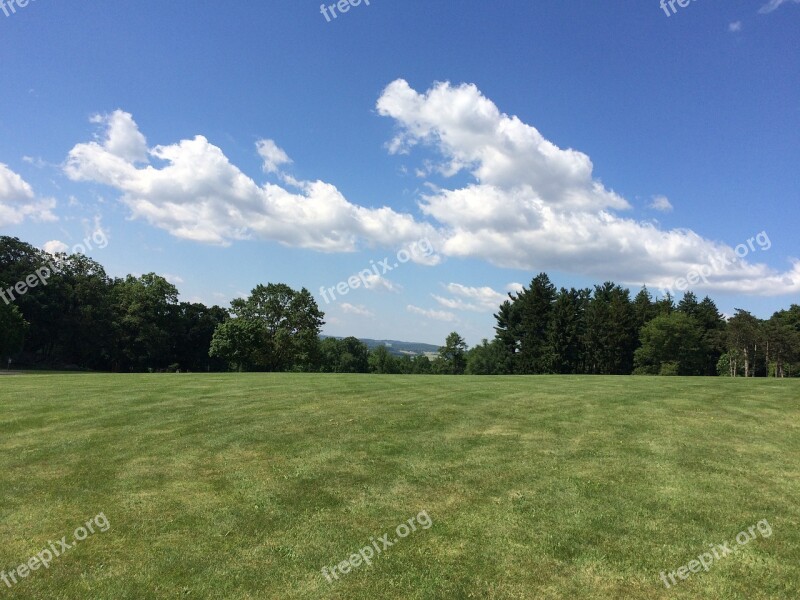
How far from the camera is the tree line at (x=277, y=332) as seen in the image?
72500 mm

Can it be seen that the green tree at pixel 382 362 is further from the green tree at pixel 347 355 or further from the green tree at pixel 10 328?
the green tree at pixel 10 328

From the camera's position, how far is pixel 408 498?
348 inches

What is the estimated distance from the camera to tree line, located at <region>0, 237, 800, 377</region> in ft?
238

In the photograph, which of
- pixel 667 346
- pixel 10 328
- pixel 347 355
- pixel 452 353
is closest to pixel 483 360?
pixel 452 353

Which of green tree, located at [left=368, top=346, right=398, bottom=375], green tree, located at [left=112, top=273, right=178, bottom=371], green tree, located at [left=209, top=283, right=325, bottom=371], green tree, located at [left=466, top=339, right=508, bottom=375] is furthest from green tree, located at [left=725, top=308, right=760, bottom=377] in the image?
green tree, located at [left=368, top=346, right=398, bottom=375]

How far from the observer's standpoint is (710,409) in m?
15.2

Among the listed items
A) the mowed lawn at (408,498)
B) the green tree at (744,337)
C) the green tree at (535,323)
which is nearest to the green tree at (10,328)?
the mowed lawn at (408,498)

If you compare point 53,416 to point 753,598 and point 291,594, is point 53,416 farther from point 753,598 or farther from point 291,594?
point 753,598

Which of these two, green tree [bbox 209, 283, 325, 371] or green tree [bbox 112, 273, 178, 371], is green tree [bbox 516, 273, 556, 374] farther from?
green tree [bbox 112, 273, 178, 371]

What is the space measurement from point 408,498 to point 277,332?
213 feet

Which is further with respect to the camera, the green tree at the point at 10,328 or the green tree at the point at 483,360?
the green tree at the point at 483,360

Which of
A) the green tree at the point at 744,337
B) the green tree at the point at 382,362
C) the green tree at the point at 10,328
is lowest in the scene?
the green tree at the point at 382,362

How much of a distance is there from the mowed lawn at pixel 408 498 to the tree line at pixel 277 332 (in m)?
56.9

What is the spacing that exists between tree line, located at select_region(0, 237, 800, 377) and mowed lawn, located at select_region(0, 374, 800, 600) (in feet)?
187
